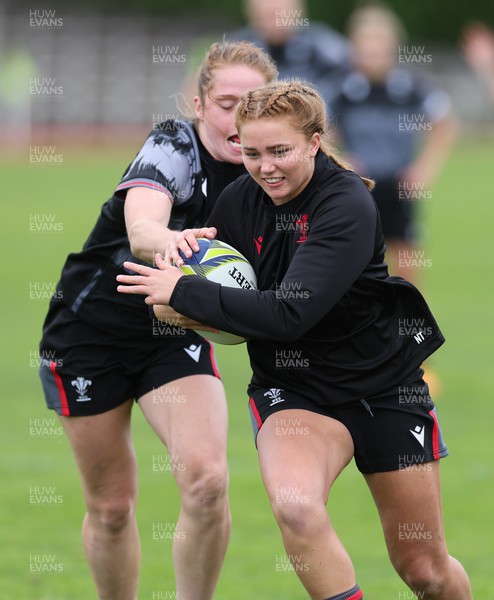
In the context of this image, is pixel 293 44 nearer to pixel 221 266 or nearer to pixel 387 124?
pixel 387 124

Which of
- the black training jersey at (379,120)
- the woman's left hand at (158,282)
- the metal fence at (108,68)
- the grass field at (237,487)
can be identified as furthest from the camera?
the metal fence at (108,68)

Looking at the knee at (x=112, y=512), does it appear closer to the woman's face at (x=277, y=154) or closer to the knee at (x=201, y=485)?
Result: the knee at (x=201, y=485)

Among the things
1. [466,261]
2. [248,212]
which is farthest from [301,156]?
[466,261]

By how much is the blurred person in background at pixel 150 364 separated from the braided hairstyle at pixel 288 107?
19.4 inches

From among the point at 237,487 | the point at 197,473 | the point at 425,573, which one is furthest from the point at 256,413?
the point at 237,487

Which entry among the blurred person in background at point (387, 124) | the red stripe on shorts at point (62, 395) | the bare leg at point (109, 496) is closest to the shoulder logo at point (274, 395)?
the bare leg at point (109, 496)

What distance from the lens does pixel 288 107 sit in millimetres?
4121

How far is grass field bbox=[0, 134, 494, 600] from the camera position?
19.7ft

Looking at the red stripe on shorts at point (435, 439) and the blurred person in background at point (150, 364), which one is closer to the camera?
the red stripe on shorts at point (435, 439)

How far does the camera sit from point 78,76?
160ft

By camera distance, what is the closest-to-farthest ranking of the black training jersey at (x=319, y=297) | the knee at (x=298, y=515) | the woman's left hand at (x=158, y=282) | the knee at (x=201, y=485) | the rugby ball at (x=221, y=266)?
the knee at (x=298, y=515) < the black training jersey at (x=319, y=297) < the woman's left hand at (x=158, y=282) < the rugby ball at (x=221, y=266) < the knee at (x=201, y=485)

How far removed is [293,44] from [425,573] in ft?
21.7

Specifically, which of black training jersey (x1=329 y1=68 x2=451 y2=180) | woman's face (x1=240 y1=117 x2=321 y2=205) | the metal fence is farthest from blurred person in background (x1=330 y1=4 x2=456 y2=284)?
the metal fence

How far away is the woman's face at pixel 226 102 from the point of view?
470cm
